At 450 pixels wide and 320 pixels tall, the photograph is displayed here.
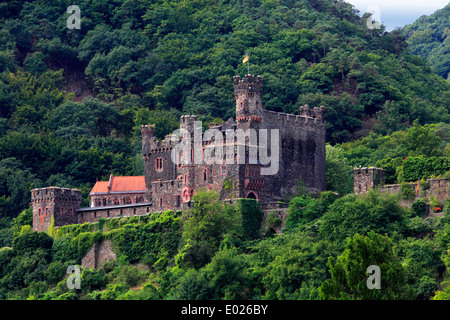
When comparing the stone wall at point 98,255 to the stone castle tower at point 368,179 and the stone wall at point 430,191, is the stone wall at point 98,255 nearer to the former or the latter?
the stone castle tower at point 368,179

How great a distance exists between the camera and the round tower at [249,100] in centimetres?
8331

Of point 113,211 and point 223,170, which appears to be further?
point 113,211

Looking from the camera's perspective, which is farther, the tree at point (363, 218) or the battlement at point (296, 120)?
the battlement at point (296, 120)

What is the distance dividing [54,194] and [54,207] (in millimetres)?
1085

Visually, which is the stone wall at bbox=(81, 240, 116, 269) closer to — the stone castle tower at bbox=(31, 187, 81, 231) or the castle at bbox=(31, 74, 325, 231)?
the castle at bbox=(31, 74, 325, 231)

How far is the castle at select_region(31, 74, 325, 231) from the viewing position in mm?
81812

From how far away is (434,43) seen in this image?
611ft

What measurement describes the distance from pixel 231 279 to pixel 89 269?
48.6ft

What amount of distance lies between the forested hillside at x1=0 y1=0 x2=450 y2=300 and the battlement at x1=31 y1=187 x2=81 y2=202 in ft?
10.8

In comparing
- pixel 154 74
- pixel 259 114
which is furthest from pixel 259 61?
pixel 259 114

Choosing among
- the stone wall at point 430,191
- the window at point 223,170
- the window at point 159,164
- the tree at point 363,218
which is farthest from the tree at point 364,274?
the window at point 159,164

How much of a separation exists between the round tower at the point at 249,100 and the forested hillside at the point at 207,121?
791 cm

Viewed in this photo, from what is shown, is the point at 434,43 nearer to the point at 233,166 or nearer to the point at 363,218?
the point at 233,166

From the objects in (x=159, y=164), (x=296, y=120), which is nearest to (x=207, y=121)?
(x=159, y=164)
